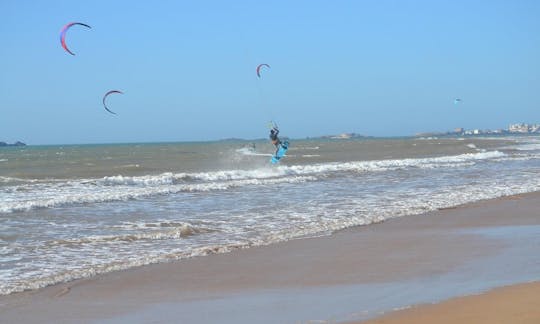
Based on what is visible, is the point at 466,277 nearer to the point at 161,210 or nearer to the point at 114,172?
the point at 161,210

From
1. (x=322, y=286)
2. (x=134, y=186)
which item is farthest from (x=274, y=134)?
(x=322, y=286)

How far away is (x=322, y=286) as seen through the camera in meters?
7.86

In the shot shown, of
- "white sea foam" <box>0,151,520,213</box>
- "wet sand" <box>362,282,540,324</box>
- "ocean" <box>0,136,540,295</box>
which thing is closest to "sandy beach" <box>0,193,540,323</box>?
"wet sand" <box>362,282,540,324</box>

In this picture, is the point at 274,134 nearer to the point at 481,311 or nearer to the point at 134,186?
the point at 134,186

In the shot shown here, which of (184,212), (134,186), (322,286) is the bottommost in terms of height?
(322,286)

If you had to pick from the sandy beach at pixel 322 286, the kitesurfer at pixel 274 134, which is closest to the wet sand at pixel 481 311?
the sandy beach at pixel 322 286

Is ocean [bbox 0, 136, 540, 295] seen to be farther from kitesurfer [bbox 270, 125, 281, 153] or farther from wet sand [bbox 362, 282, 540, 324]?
wet sand [bbox 362, 282, 540, 324]

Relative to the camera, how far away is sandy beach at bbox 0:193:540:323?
647 cm

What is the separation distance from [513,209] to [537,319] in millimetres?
10019

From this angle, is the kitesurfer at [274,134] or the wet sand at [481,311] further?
the kitesurfer at [274,134]

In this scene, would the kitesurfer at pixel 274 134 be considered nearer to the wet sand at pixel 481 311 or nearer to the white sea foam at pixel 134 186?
the white sea foam at pixel 134 186

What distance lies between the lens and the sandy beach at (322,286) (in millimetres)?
6473

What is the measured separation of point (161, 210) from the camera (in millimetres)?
16703

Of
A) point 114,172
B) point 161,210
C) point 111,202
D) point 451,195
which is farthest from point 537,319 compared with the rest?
point 114,172
